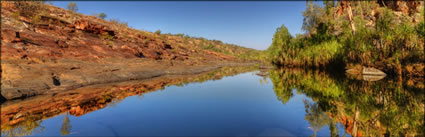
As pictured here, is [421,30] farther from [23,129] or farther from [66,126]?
[23,129]

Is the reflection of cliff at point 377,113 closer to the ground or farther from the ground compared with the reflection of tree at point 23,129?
closer to the ground

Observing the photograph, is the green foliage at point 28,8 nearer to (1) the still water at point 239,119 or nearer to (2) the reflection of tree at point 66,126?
(1) the still water at point 239,119

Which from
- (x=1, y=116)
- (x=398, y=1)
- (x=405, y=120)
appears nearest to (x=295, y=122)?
(x=405, y=120)

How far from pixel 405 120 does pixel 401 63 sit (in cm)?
1164

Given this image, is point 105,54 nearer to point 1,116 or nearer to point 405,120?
point 1,116

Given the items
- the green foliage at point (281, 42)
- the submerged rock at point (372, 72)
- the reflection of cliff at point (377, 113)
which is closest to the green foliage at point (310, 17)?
the green foliage at point (281, 42)

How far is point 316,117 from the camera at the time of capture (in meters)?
5.37

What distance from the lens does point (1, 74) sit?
862 cm

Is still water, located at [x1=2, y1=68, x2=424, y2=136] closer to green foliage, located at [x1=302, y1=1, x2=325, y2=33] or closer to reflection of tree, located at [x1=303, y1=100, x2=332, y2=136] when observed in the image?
reflection of tree, located at [x1=303, y1=100, x2=332, y2=136]

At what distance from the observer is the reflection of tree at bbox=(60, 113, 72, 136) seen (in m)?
4.25

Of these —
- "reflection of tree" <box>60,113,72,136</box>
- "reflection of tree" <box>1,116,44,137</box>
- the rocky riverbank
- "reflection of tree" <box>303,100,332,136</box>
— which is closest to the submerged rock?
"reflection of tree" <box>303,100,332,136</box>

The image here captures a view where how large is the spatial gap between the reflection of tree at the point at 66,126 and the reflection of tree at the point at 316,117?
514 cm

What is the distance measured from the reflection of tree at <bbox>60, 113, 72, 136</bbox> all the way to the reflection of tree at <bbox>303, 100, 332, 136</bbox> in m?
5.14

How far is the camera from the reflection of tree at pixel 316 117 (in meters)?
4.77
